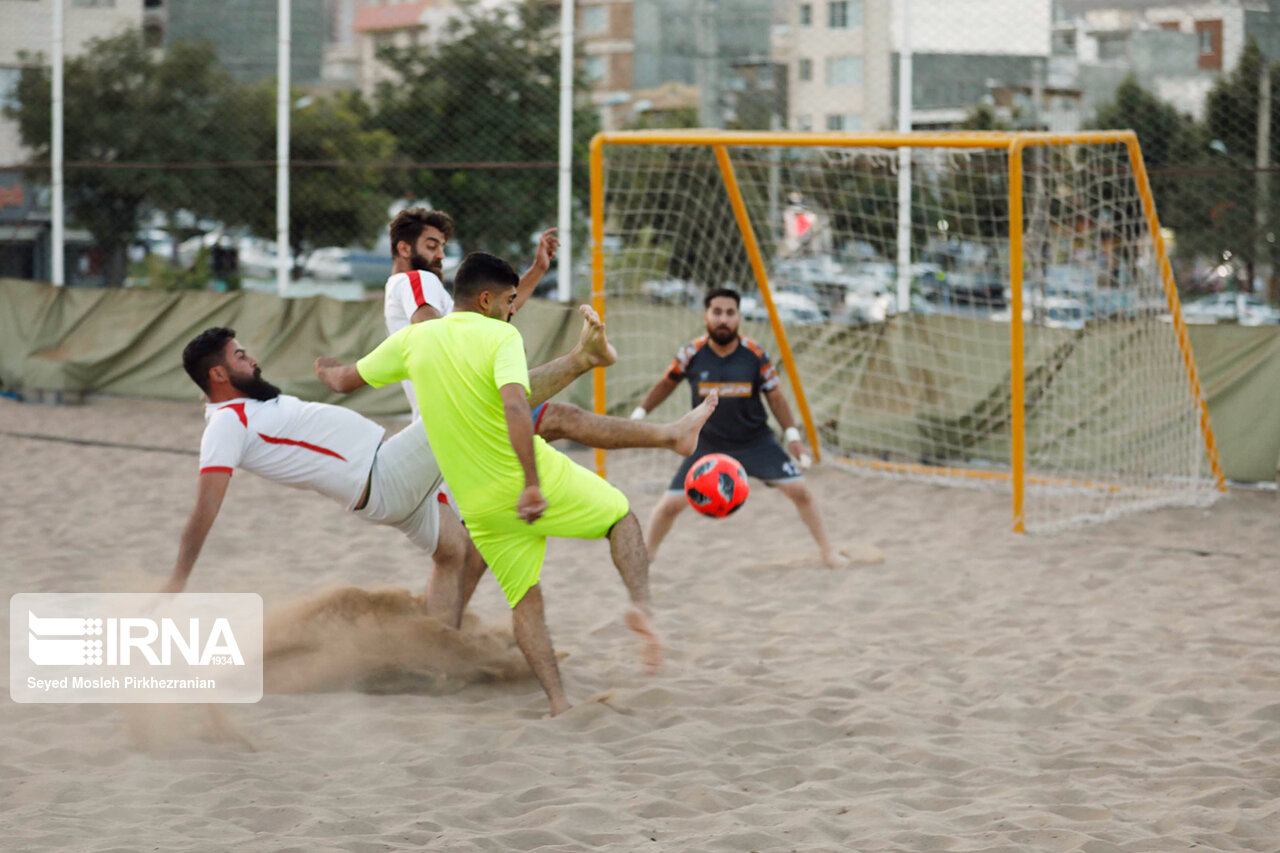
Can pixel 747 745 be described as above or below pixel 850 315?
below

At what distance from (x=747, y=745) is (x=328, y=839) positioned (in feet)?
5.12

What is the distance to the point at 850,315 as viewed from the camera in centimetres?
1221

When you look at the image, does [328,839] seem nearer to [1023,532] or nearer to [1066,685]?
[1066,685]

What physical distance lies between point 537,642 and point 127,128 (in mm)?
15542

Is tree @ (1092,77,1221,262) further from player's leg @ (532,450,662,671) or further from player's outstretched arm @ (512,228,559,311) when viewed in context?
player's leg @ (532,450,662,671)

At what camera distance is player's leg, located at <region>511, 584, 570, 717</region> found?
511 centimetres

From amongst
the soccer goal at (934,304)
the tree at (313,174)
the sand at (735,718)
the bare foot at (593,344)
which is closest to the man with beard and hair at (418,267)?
the bare foot at (593,344)

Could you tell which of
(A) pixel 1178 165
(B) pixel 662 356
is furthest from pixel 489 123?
(A) pixel 1178 165

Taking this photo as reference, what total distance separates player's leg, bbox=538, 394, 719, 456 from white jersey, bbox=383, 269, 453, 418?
2.84ft

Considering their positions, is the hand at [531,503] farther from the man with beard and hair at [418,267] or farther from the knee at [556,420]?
the man with beard and hair at [418,267]

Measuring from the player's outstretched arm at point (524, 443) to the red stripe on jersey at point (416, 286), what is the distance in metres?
1.10

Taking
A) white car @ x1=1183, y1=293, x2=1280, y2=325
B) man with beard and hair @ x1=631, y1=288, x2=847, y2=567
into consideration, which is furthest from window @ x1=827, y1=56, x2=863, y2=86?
man with beard and hair @ x1=631, y1=288, x2=847, y2=567

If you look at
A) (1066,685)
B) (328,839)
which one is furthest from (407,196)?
(328,839)

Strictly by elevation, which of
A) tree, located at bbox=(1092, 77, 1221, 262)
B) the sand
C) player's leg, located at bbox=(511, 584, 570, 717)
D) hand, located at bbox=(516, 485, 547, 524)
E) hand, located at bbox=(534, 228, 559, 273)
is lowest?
the sand
